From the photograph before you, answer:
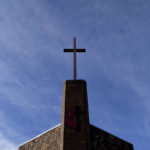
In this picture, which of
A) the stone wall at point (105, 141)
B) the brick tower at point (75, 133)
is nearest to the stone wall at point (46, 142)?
the brick tower at point (75, 133)

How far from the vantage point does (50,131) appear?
13406mm

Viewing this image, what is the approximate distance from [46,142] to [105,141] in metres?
A: 3.74

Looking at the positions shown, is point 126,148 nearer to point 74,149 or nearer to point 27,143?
point 74,149

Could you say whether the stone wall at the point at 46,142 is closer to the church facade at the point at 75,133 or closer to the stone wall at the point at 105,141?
the church facade at the point at 75,133

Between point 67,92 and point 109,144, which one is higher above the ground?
point 67,92

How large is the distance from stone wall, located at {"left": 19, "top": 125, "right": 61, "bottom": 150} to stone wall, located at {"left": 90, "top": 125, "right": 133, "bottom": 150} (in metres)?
2.08

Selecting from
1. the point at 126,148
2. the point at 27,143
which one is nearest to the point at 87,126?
the point at 126,148

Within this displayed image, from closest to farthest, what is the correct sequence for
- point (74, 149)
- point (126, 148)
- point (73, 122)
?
point (74, 149)
point (73, 122)
point (126, 148)

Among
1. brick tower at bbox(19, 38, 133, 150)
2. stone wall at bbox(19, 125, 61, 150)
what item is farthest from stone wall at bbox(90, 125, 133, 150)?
stone wall at bbox(19, 125, 61, 150)

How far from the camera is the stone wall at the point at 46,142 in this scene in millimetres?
12451

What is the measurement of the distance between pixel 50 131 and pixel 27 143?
9.03 feet

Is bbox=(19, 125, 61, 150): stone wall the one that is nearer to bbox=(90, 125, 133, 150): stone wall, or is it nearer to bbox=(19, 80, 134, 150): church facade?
bbox=(19, 80, 134, 150): church facade

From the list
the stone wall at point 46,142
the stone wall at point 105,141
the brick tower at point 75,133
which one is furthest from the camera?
the stone wall at point 105,141

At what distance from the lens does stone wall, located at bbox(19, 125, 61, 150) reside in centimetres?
1245
